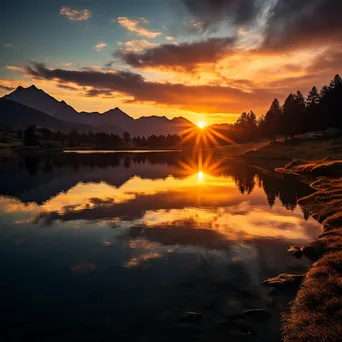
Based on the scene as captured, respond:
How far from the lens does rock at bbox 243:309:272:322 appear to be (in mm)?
14836

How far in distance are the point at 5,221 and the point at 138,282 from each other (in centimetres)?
2307

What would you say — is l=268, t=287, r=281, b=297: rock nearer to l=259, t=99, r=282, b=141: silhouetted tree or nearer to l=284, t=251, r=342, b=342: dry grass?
l=284, t=251, r=342, b=342: dry grass

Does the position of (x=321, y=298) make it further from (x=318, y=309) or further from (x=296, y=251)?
(x=296, y=251)

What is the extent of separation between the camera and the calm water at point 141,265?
47.2 feet

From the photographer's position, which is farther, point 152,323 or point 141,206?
point 141,206

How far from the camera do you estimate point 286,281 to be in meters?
18.3

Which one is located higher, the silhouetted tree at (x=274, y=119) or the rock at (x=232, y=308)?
the silhouetted tree at (x=274, y=119)

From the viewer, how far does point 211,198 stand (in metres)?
49.0

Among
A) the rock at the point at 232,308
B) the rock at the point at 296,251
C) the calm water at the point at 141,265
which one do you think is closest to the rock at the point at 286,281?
the calm water at the point at 141,265

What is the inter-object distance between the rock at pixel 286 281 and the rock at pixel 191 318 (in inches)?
237

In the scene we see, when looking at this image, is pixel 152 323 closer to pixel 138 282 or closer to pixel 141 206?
pixel 138 282

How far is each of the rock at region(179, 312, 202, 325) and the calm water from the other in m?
0.24

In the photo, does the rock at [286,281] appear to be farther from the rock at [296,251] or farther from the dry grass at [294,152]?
the dry grass at [294,152]

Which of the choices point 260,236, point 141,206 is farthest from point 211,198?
point 260,236
